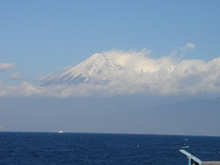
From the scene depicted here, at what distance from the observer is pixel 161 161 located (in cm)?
9094

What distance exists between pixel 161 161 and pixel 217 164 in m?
58.6

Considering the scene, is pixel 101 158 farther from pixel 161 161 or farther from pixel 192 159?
pixel 192 159

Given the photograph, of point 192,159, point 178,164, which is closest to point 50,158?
point 178,164

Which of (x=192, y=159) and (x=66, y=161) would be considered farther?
(x=66, y=161)

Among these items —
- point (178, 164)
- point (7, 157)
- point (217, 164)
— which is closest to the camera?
point (217, 164)

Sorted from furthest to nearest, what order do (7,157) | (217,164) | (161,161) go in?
(7,157), (161,161), (217,164)

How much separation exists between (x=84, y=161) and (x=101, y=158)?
24.8 ft

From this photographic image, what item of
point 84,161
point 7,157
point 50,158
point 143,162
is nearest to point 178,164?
point 143,162

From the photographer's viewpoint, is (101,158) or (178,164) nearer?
(178,164)

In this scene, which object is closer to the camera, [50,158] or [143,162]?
[143,162]

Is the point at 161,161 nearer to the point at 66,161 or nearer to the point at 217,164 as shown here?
the point at 66,161

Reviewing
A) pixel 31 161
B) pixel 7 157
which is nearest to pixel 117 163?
pixel 31 161

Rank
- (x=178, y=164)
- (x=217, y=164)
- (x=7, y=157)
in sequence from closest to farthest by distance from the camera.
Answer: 1. (x=217, y=164)
2. (x=178, y=164)
3. (x=7, y=157)

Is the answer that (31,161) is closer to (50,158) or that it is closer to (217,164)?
(50,158)
